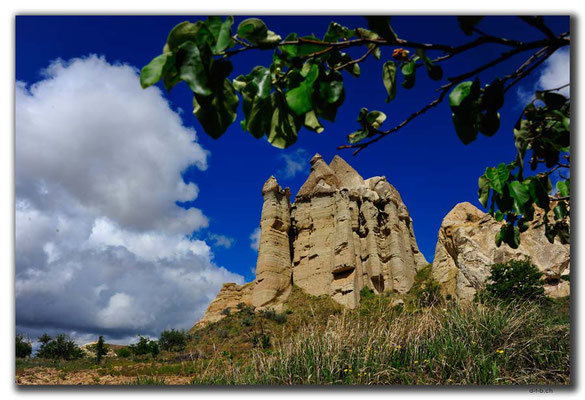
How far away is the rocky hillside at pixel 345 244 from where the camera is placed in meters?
22.6

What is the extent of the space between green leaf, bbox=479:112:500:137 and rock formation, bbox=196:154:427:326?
21.8 meters

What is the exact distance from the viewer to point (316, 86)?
137 centimetres

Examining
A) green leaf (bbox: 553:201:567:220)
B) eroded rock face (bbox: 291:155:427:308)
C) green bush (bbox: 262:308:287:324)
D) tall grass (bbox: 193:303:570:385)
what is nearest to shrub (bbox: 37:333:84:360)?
green bush (bbox: 262:308:287:324)

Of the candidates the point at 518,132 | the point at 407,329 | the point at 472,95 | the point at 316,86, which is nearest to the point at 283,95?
the point at 316,86

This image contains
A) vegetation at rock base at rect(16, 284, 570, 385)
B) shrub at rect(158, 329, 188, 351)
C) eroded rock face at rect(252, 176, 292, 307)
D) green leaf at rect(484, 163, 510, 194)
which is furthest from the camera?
eroded rock face at rect(252, 176, 292, 307)

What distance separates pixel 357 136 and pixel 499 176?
701 mm

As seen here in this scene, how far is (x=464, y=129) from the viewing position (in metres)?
1.42

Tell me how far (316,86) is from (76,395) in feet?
15.2

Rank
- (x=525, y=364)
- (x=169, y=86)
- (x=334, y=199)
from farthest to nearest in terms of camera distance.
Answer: (x=334, y=199) → (x=525, y=364) → (x=169, y=86)

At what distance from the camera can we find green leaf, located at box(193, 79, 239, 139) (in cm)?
115

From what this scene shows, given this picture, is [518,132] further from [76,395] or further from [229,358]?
[229,358]

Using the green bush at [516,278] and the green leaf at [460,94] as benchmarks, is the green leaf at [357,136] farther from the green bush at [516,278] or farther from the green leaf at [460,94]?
the green bush at [516,278]

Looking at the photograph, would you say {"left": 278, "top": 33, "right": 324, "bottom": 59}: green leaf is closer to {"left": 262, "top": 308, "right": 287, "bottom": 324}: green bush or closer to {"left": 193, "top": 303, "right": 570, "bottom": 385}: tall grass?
{"left": 193, "top": 303, "right": 570, "bottom": 385}: tall grass

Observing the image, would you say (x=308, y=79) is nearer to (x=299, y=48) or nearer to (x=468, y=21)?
(x=299, y=48)
